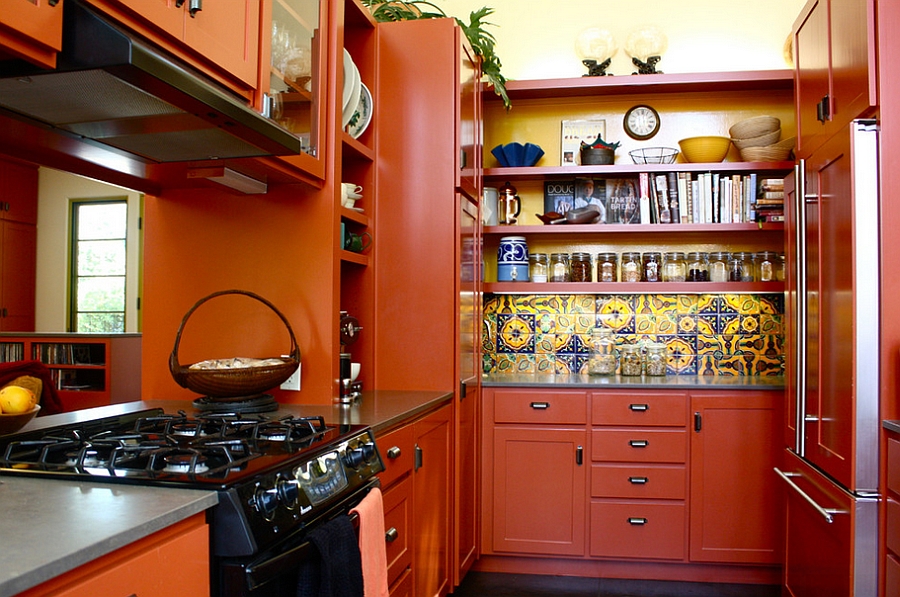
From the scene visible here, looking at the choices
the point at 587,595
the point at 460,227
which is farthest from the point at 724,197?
the point at 587,595

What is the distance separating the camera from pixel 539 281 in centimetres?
398

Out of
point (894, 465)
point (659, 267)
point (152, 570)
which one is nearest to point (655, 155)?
point (659, 267)

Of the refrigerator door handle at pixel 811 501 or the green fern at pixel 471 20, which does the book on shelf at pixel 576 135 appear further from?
the refrigerator door handle at pixel 811 501

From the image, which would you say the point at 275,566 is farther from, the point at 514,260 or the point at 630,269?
the point at 630,269

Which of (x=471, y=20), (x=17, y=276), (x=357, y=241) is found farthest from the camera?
(x=17, y=276)

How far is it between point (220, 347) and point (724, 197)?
2553mm

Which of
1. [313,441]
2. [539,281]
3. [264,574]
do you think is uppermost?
[539,281]

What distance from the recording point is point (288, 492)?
4.73 ft

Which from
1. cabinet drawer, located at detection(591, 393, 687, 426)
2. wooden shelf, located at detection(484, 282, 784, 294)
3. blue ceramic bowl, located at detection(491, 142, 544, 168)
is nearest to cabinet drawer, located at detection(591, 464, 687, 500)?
cabinet drawer, located at detection(591, 393, 687, 426)

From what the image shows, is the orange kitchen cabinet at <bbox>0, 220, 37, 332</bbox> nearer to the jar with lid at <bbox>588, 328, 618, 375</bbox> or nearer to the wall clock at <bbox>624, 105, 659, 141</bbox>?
the jar with lid at <bbox>588, 328, 618, 375</bbox>

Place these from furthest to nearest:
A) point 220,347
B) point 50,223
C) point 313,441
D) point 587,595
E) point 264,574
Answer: point 50,223, point 587,595, point 220,347, point 313,441, point 264,574

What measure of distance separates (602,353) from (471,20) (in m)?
1.80

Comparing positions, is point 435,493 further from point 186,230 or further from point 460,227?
point 186,230

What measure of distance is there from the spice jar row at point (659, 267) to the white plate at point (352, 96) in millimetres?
1408
